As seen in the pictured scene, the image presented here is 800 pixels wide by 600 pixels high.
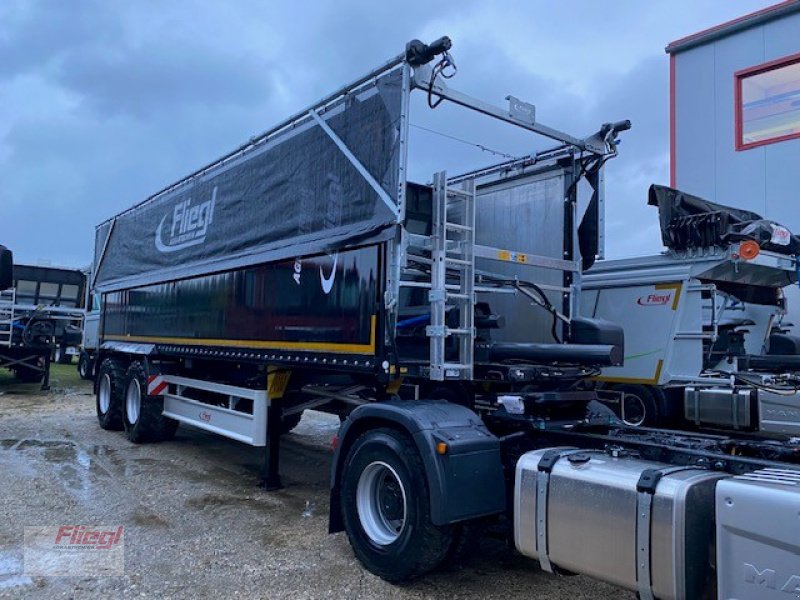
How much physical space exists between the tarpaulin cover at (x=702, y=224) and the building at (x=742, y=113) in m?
6.16

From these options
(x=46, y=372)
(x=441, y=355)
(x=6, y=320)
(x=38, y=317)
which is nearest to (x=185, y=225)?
(x=441, y=355)

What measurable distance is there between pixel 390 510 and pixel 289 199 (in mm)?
3139

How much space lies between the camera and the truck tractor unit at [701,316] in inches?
319

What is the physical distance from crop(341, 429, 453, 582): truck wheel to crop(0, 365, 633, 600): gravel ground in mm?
190

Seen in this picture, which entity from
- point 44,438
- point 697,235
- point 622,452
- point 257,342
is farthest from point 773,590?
point 44,438

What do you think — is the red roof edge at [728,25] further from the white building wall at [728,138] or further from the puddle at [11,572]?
the puddle at [11,572]

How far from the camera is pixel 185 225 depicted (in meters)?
8.42

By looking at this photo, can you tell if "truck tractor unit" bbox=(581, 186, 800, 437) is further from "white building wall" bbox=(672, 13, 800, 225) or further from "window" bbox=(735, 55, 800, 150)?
"window" bbox=(735, 55, 800, 150)

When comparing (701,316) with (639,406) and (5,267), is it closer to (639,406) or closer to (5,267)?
(639,406)

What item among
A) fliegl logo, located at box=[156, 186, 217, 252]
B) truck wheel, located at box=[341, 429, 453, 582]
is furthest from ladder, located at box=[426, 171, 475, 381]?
fliegl logo, located at box=[156, 186, 217, 252]

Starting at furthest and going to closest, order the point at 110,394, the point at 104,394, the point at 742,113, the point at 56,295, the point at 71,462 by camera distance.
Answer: the point at 56,295 → the point at 742,113 → the point at 104,394 → the point at 110,394 → the point at 71,462

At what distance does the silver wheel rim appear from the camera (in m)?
10.2

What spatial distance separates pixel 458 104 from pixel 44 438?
7.88m

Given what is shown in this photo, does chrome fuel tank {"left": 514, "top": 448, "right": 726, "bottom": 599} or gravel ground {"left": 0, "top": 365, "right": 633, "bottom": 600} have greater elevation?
chrome fuel tank {"left": 514, "top": 448, "right": 726, "bottom": 599}
